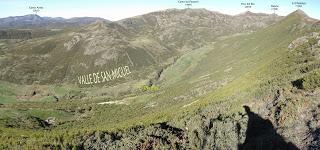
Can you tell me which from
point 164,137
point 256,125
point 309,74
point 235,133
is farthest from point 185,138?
point 309,74

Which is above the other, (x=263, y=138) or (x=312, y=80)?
(x=312, y=80)

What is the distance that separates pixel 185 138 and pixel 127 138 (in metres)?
13.5

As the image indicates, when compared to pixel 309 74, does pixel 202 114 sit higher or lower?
lower

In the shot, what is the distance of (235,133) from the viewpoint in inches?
3595

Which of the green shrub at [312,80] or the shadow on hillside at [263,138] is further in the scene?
the green shrub at [312,80]

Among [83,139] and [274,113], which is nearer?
[83,139]

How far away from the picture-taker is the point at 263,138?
90.8 m

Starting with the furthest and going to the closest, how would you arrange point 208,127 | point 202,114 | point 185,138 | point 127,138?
point 202,114 → point 208,127 → point 185,138 → point 127,138

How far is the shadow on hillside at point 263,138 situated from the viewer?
292ft

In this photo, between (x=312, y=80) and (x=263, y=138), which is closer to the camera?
(x=263, y=138)

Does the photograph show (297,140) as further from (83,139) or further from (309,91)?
(83,139)

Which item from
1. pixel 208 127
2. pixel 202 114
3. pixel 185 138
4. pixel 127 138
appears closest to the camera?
pixel 127 138

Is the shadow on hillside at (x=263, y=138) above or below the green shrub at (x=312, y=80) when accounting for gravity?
below

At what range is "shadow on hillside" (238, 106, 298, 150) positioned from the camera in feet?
292
